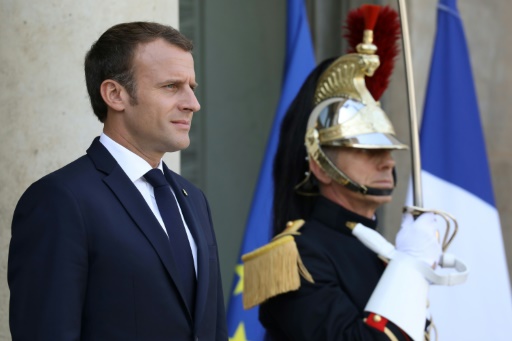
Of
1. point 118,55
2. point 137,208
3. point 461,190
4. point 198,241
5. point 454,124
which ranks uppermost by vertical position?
point 118,55

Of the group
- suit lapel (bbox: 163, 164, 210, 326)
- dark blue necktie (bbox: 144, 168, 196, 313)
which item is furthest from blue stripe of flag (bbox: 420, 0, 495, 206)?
dark blue necktie (bbox: 144, 168, 196, 313)

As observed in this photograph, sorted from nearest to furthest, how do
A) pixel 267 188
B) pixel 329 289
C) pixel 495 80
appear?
pixel 329 289, pixel 267 188, pixel 495 80

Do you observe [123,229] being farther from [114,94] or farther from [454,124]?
[454,124]

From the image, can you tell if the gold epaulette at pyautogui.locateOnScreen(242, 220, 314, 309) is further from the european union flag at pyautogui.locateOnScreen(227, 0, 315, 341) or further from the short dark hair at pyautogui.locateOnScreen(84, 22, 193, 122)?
the short dark hair at pyautogui.locateOnScreen(84, 22, 193, 122)

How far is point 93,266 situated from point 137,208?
0.17m

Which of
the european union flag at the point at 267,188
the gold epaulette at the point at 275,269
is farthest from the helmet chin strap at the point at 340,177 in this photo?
the european union flag at the point at 267,188

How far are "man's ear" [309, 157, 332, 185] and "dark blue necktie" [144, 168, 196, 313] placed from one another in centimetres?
107

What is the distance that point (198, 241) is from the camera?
243 cm

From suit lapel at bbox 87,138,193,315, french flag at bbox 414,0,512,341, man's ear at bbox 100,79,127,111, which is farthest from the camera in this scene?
french flag at bbox 414,0,512,341

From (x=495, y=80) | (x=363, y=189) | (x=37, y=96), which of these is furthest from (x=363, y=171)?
(x=495, y=80)

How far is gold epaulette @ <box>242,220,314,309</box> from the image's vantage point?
3.17 m

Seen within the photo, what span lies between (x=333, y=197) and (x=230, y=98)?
220 cm

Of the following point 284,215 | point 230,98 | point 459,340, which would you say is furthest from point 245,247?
point 230,98

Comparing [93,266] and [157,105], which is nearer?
[93,266]
